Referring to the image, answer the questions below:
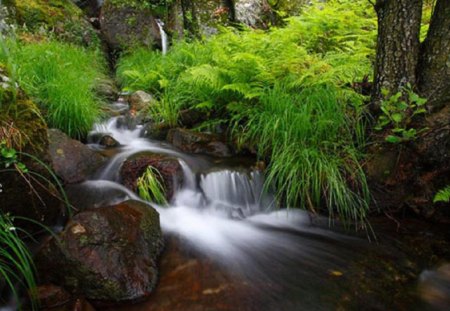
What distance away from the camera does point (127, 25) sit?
9.04 metres

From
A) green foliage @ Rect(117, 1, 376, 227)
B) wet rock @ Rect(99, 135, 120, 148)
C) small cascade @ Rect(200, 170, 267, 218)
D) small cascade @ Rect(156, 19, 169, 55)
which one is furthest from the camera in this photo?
small cascade @ Rect(156, 19, 169, 55)

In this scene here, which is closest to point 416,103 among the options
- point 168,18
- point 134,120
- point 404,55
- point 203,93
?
point 404,55

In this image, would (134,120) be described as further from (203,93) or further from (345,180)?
(345,180)

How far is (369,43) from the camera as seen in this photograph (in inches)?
197

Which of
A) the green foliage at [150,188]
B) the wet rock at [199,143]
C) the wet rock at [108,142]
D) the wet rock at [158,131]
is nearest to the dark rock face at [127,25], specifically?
the wet rock at [158,131]

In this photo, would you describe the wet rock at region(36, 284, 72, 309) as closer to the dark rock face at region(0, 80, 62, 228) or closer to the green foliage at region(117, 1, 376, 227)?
the dark rock face at region(0, 80, 62, 228)

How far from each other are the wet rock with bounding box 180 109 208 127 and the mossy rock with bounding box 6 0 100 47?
182 inches

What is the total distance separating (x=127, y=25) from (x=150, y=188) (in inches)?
271

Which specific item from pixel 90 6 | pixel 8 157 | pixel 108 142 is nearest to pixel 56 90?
pixel 108 142

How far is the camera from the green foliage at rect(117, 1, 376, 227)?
341 cm

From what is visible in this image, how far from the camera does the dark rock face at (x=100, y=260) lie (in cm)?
230

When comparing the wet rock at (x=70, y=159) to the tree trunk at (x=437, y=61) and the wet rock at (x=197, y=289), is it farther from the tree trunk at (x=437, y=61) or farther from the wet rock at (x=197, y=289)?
the tree trunk at (x=437, y=61)

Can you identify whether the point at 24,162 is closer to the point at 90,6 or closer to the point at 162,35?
the point at 162,35

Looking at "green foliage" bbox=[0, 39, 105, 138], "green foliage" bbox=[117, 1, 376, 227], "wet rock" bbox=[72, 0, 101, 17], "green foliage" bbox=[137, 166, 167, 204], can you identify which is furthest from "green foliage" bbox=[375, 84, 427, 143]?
"wet rock" bbox=[72, 0, 101, 17]
